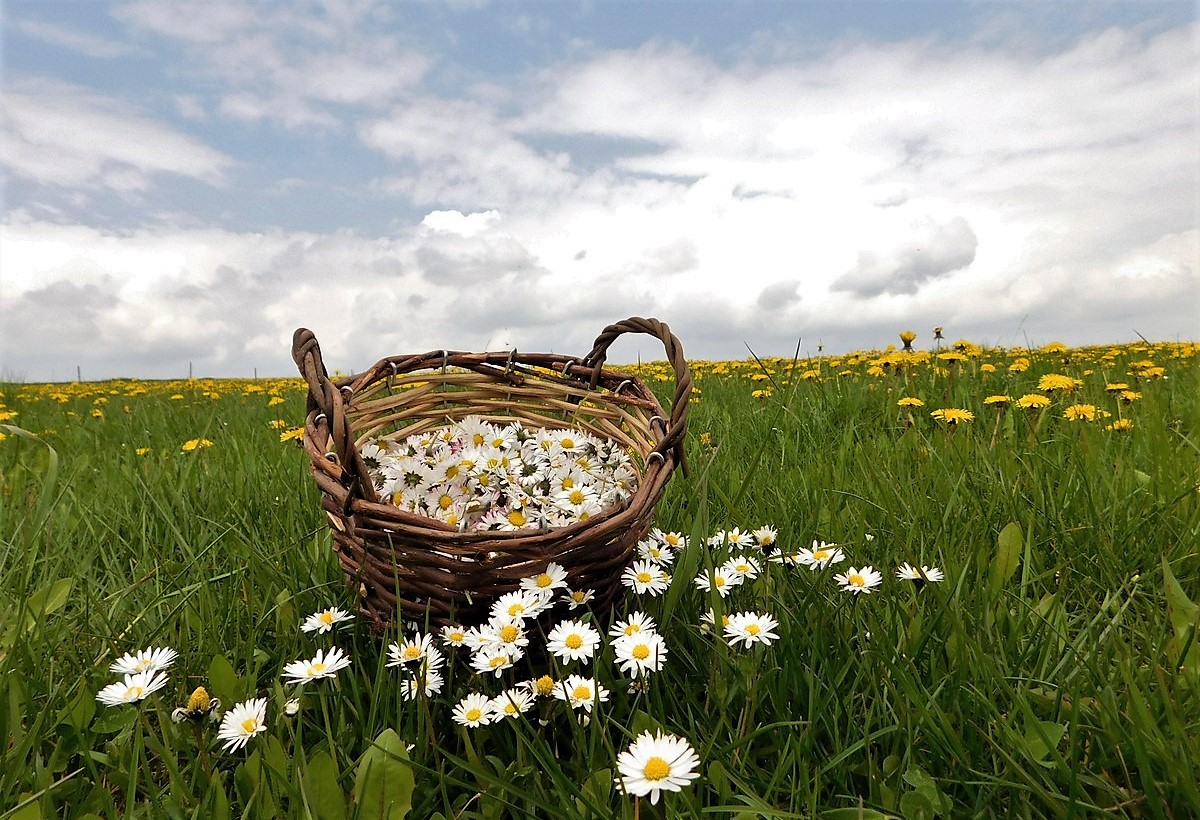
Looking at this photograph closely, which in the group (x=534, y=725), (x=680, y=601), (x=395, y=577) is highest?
(x=395, y=577)

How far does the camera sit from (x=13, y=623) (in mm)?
1793

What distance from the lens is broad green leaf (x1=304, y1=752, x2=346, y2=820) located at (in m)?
1.14

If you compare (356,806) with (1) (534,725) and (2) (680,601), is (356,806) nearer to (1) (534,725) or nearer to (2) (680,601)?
(1) (534,725)

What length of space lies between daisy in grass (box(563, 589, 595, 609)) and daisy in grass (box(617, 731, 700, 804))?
423 mm

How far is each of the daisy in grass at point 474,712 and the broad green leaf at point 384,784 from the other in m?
0.13

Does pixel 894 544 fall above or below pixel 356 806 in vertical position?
above

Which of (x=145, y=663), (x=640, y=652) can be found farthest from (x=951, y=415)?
(x=145, y=663)

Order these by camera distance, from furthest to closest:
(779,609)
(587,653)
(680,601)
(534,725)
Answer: (680,601)
(779,609)
(534,725)
(587,653)

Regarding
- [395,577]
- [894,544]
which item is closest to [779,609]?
[894,544]

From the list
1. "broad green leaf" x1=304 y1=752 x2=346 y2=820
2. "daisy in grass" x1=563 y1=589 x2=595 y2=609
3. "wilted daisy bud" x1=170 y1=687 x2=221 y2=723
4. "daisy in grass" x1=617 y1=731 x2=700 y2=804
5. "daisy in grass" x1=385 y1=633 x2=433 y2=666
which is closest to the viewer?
"daisy in grass" x1=617 y1=731 x2=700 y2=804

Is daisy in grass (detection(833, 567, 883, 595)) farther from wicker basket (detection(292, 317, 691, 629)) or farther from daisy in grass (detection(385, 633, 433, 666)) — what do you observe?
daisy in grass (detection(385, 633, 433, 666))

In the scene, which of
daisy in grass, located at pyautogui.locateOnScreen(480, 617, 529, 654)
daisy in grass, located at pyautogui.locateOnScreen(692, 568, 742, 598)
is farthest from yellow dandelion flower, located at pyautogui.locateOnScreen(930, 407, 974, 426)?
daisy in grass, located at pyautogui.locateOnScreen(480, 617, 529, 654)

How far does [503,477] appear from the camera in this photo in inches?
75.2

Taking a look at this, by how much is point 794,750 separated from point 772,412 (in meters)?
2.48
